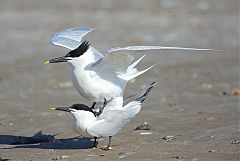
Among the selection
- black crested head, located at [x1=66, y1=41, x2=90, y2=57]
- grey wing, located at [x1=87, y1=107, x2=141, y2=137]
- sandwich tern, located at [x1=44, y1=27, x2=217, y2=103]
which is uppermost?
black crested head, located at [x1=66, y1=41, x2=90, y2=57]

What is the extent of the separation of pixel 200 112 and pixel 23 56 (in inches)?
221

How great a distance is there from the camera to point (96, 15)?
17.1 m

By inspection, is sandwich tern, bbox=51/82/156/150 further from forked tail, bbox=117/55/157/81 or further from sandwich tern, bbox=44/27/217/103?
forked tail, bbox=117/55/157/81

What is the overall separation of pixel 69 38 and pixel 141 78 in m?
3.76

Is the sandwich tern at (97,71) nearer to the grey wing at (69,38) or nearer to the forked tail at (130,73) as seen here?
the forked tail at (130,73)

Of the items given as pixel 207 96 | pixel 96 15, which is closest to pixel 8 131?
pixel 207 96

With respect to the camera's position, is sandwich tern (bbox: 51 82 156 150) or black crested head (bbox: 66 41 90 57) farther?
black crested head (bbox: 66 41 90 57)

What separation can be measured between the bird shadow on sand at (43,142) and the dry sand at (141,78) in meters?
0.01

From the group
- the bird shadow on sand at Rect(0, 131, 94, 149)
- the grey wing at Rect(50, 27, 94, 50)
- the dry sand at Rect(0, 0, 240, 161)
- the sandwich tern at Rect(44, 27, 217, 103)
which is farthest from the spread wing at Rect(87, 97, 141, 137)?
the grey wing at Rect(50, 27, 94, 50)

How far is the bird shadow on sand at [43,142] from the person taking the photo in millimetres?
6957

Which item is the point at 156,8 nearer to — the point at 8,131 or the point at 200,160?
the point at 8,131

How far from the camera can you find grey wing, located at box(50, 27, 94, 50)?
7392 millimetres

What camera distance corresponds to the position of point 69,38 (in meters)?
7.60

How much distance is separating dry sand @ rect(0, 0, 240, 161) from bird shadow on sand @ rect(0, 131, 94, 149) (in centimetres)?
1
